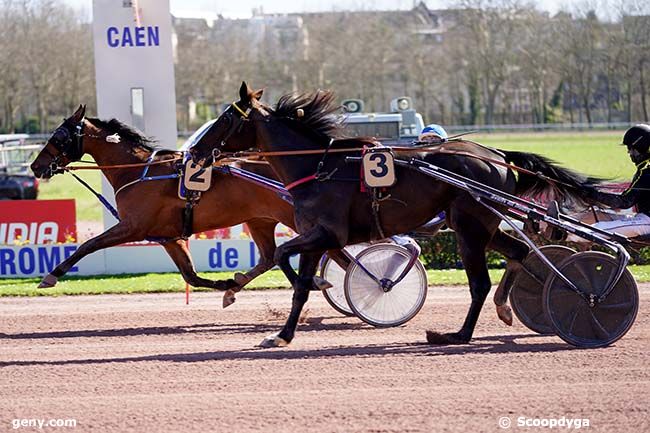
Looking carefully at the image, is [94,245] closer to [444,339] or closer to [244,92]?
[244,92]

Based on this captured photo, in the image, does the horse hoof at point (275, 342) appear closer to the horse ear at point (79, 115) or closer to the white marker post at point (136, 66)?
the horse ear at point (79, 115)

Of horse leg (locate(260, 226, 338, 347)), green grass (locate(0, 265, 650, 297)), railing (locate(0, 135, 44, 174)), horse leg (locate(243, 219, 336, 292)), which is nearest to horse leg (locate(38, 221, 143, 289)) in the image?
horse leg (locate(243, 219, 336, 292))

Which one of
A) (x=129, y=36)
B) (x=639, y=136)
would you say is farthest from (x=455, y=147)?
(x=129, y=36)

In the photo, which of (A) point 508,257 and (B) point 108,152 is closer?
(A) point 508,257

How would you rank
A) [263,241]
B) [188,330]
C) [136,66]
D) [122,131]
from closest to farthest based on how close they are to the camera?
[188,330] < [122,131] < [263,241] < [136,66]

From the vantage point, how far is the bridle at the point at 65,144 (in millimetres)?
9648

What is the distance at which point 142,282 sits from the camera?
1260cm

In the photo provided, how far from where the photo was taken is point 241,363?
727cm

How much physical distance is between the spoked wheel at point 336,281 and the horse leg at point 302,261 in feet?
4.80

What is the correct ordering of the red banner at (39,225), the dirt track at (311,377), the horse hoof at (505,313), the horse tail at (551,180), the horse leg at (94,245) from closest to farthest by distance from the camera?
the dirt track at (311,377), the horse tail at (551,180), the horse hoof at (505,313), the horse leg at (94,245), the red banner at (39,225)

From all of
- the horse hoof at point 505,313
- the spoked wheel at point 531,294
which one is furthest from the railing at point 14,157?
the spoked wheel at point 531,294

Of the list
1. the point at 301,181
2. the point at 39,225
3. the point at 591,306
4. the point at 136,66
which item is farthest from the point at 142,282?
the point at 591,306

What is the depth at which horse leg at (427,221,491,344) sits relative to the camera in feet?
25.9

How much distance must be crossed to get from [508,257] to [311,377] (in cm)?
237
